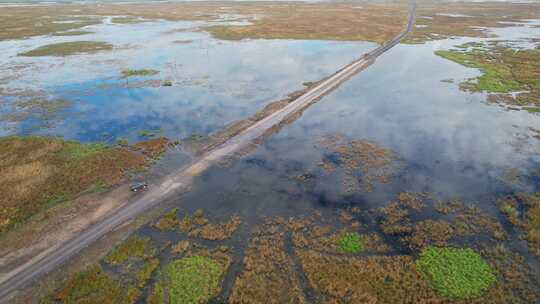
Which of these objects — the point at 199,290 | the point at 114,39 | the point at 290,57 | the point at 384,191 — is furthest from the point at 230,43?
the point at 199,290

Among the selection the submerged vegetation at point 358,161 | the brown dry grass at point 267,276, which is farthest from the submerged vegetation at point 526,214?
the brown dry grass at point 267,276

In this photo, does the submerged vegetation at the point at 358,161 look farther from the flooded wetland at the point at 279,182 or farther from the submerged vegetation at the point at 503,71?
the submerged vegetation at the point at 503,71

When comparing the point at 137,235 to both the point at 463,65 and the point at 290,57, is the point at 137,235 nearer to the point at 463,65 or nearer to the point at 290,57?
the point at 290,57

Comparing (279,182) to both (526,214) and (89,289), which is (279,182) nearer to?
(89,289)

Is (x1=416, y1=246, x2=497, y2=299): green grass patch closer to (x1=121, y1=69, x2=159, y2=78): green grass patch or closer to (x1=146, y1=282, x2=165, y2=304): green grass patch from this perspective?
(x1=146, y1=282, x2=165, y2=304): green grass patch

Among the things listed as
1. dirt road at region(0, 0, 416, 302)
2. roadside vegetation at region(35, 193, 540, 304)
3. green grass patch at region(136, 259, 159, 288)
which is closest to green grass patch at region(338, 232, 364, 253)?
roadside vegetation at region(35, 193, 540, 304)

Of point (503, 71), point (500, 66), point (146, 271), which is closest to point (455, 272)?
point (146, 271)
